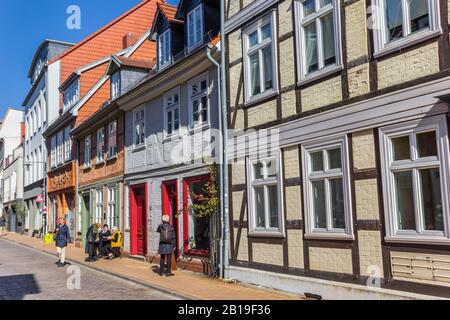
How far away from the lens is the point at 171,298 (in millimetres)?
10211

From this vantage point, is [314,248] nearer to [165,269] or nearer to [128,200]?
[165,269]

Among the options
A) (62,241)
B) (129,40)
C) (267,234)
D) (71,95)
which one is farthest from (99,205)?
(267,234)

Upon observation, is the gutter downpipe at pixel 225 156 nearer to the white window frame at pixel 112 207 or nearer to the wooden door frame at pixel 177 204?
the wooden door frame at pixel 177 204

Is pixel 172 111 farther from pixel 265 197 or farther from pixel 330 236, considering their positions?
pixel 330 236

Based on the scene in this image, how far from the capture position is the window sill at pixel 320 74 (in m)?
8.81

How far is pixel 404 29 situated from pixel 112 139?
15.0m

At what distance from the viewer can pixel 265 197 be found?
424 inches

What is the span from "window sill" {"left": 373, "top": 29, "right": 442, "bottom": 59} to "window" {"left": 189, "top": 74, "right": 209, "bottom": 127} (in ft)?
20.1

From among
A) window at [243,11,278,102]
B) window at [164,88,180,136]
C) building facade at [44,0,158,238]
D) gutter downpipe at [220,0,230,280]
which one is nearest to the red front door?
window at [164,88,180,136]

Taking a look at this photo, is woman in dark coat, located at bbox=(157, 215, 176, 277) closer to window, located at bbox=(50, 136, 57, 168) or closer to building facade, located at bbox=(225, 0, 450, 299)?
building facade, located at bbox=(225, 0, 450, 299)

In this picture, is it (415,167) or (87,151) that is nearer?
(415,167)

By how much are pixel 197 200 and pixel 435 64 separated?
26.8 ft

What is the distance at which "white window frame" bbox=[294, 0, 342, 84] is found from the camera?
346 inches

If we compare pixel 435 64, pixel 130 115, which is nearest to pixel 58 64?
pixel 130 115
